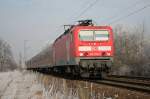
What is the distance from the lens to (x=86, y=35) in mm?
20391

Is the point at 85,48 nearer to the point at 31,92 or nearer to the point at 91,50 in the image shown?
the point at 91,50

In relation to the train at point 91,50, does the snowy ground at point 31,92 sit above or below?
below

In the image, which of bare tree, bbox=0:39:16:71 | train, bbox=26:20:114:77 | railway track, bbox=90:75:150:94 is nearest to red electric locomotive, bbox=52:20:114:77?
train, bbox=26:20:114:77

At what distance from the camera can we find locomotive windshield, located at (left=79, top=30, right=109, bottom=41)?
2031 cm

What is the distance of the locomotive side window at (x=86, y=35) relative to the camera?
798 inches

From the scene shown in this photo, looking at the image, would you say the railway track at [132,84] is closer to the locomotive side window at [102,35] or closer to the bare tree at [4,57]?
the locomotive side window at [102,35]

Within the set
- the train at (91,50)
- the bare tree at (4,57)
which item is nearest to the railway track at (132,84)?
the train at (91,50)

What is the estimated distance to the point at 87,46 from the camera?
2006 centimetres

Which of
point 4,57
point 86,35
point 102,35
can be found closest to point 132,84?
point 102,35

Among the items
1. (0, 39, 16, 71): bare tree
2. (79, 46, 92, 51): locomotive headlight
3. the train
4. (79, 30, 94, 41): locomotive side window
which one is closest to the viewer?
the train

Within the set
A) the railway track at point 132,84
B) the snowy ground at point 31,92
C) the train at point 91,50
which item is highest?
the train at point 91,50

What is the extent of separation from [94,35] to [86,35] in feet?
1.57

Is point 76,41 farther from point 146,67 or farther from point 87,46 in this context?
point 146,67

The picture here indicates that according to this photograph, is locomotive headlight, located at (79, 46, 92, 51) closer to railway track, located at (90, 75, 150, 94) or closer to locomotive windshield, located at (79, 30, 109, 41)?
locomotive windshield, located at (79, 30, 109, 41)
